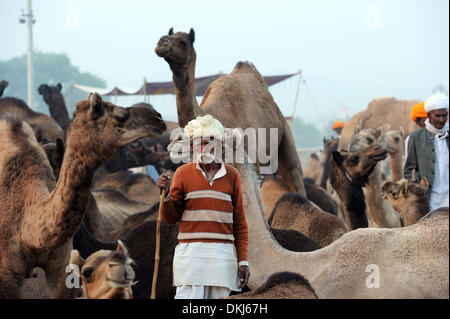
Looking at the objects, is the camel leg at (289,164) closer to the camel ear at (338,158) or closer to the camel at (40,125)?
the camel ear at (338,158)

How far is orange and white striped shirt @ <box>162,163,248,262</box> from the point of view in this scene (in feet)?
11.3

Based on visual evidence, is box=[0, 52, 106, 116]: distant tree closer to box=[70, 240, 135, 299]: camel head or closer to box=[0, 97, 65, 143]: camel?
box=[0, 97, 65, 143]: camel

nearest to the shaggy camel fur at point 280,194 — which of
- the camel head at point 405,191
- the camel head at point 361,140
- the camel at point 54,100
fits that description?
the camel head at point 361,140

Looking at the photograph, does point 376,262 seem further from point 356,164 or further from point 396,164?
point 396,164

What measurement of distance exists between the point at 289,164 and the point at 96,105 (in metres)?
4.95

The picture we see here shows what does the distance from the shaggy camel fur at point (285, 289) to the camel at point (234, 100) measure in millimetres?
3342

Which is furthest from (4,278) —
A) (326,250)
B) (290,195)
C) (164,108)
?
(164,108)

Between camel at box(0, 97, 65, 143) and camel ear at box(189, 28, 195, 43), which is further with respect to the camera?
camel at box(0, 97, 65, 143)

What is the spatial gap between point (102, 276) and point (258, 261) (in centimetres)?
125

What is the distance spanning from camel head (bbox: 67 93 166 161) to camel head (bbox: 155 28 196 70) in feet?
8.07

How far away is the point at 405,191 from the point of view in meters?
5.32

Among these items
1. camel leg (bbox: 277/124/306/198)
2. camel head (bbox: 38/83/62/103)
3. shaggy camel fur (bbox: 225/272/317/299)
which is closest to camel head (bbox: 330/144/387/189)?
camel leg (bbox: 277/124/306/198)

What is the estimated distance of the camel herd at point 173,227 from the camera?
354 cm

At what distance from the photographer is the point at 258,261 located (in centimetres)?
408
